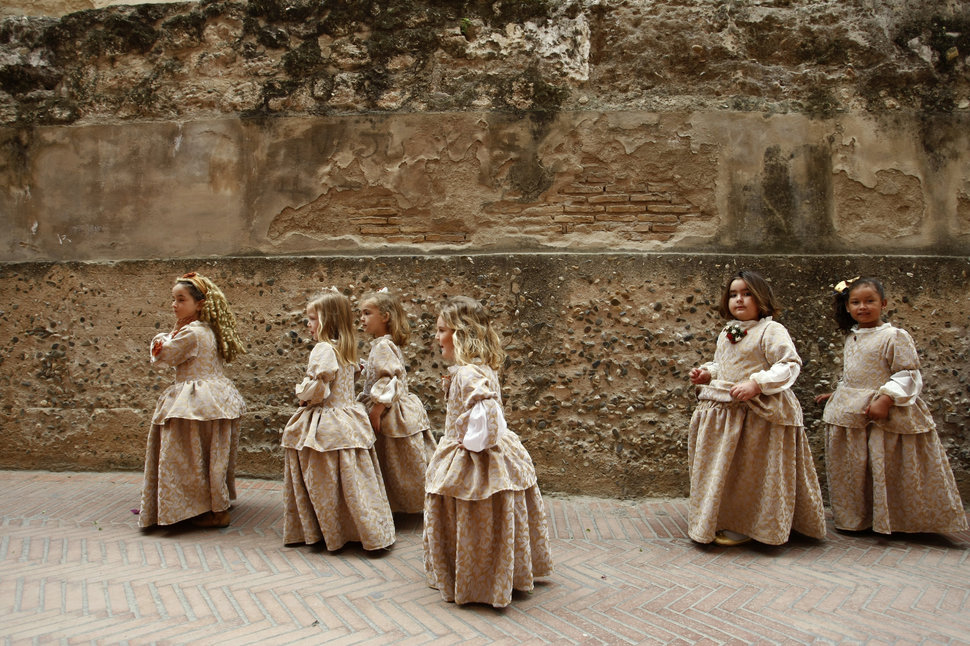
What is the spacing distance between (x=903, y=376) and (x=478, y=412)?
2807 millimetres

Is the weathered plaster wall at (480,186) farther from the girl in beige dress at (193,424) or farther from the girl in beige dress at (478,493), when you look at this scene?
the girl in beige dress at (478,493)

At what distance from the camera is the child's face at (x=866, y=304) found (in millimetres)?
4242

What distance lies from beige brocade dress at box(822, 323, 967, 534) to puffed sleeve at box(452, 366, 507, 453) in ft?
8.51

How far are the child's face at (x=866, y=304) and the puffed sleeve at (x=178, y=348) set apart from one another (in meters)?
4.40

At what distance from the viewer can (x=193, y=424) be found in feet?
14.2

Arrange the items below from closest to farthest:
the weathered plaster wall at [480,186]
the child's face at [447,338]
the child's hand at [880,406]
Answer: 1. the child's face at [447,338]
2. the child's hand at [880,406]
3. the weathered plaster wall at [480,186]

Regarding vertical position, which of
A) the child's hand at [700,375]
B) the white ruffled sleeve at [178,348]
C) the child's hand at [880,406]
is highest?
the white ruffled sleeve at [178,348]

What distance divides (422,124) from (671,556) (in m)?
3.96

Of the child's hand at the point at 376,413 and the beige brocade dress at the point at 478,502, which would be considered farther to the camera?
the child's hand at the point at 376,413

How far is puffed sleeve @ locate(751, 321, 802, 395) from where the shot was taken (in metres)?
3.82

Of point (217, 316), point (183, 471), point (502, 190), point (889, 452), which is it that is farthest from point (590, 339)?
point (183, 471)

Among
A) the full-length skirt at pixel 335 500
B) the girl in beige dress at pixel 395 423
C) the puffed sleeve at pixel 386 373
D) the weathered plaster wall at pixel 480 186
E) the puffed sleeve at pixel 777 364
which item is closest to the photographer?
the puffed sleeve at pixel 777 364

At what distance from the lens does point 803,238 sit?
5.45 meters

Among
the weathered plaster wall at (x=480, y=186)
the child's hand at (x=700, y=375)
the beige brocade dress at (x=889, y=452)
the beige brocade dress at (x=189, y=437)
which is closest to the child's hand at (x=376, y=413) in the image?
the beige brocade dress at (x=189, y=437)
